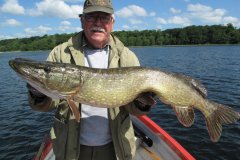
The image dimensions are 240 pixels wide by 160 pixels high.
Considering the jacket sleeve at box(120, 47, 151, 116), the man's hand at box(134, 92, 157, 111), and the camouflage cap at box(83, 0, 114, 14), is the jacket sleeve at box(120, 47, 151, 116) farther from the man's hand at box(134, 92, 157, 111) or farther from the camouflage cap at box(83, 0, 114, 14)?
the camouflage cap at box(83, 0, 114, 14)

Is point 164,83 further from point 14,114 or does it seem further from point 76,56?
point 14,114

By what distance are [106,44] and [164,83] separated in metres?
0.81

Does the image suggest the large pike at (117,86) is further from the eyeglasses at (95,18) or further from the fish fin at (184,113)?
the eyeglasses at (95,18)

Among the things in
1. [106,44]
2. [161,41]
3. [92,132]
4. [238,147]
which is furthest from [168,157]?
[161,41]

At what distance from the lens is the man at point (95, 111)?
127 inches

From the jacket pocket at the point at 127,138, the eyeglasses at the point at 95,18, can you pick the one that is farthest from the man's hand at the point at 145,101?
the eyeglasses at the point at 95,18

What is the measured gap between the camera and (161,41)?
105875mm

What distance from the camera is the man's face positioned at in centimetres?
329

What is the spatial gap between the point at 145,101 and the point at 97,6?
120cm

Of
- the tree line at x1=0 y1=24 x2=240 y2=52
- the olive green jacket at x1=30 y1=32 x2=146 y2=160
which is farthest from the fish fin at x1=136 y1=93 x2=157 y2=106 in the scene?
the tree line at x1=0 y1=24 x2=240 y2=52

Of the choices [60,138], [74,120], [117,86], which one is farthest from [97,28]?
[60,138]

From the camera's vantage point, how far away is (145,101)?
3303mm

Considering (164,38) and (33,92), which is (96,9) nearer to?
(33,92)

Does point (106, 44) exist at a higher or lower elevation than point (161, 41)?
higher
